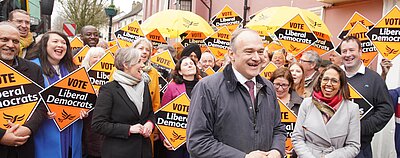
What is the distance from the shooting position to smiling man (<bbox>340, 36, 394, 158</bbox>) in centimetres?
479

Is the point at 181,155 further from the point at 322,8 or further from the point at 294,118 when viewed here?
the point at 322,8

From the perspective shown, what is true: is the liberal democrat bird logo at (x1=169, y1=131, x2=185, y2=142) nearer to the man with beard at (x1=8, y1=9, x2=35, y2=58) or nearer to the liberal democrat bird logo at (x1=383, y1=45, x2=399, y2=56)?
the man with beard at (x1=8, y1=9, x2=35, y2=58)

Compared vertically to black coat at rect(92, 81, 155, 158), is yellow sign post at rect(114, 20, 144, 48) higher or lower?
higher

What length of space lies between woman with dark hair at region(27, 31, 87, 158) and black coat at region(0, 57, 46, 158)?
12 centimetres

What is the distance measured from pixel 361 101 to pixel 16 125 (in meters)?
3.51

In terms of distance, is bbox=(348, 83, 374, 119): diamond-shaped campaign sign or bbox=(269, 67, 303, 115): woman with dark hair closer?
bbox=(348, 83, 374, 119): diamond-shaped campaign sign

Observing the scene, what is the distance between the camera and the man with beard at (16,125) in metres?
3.96

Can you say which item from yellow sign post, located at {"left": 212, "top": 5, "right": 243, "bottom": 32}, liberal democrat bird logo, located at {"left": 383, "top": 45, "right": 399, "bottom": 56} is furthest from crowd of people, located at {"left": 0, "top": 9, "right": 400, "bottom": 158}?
yellow sign post, located at {"left": 212, "top": 5, "right": 243, "bottom": 32}

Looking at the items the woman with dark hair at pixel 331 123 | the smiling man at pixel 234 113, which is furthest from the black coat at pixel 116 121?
the woman with dark hair at pixel 331 123

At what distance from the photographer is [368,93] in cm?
488

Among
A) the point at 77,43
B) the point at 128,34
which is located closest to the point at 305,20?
the point at 128,34

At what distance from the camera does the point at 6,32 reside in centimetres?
409

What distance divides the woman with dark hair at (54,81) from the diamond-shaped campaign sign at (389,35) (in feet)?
13.2

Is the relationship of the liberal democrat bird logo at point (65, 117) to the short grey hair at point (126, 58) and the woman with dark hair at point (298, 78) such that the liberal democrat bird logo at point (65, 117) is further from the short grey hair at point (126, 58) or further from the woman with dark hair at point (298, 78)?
the woman with dark hair at point (298, 78)
